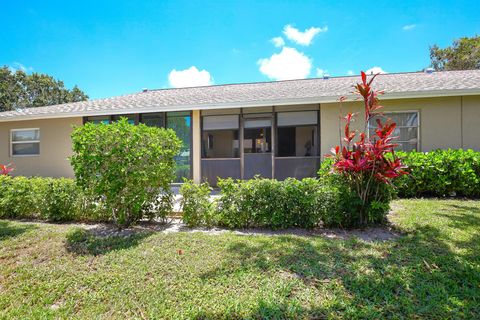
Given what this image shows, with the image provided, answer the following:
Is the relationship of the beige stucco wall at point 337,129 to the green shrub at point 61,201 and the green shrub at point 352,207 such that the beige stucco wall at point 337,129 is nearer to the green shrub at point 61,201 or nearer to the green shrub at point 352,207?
the green shrub at point 352,207

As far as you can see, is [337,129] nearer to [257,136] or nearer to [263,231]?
[257,136]

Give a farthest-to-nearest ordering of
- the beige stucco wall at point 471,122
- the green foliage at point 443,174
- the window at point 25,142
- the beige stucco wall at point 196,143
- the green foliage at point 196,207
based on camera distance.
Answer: the window at point 25,142 < the beige stucco wall at point 196,143 < the beige stucco wall at point 471,122 < the green foliage at point 443,174 < the green foliage at point 196,207

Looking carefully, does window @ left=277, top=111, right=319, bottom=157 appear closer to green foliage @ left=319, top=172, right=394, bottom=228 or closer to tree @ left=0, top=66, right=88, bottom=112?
green foliage @ left=319, top=172, right=394, bottom=228

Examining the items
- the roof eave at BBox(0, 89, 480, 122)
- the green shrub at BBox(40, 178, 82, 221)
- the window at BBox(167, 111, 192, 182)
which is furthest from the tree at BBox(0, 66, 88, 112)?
the green shrub at BBox(40, 178, 82, 221)

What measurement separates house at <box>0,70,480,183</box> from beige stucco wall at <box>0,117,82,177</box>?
0.15ft

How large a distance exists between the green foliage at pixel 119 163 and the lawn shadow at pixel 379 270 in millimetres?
2099

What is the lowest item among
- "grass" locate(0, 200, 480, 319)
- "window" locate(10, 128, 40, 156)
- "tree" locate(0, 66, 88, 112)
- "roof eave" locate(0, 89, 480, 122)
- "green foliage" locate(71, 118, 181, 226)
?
"grass" locate(0, 200, 480, 319)

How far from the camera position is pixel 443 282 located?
2.55m

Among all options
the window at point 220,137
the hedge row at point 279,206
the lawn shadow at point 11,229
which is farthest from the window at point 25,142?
the hedge row at point 279,206

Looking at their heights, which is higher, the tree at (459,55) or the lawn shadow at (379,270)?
the tree at (459,55)

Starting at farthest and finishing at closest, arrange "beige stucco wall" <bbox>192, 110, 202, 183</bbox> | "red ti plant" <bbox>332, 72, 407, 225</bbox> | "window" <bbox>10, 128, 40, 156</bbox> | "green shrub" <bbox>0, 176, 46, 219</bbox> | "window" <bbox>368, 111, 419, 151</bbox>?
"window" <bbox>10, 128, 40, 156</bbox> < "beige stucco wall" <bbox>192, 110, 202, 183</bbox> < "window" <bbox>368, 111, 419, 151</bbox> < "green shrub" <bbox>0, 176, 46, 219</bbox> < "red ti plant" <bbox>332, 72, 407, 225</bbox>

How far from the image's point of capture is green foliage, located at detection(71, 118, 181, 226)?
4.13 m

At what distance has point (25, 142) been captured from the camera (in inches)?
429

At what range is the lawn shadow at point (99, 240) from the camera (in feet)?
11.8
